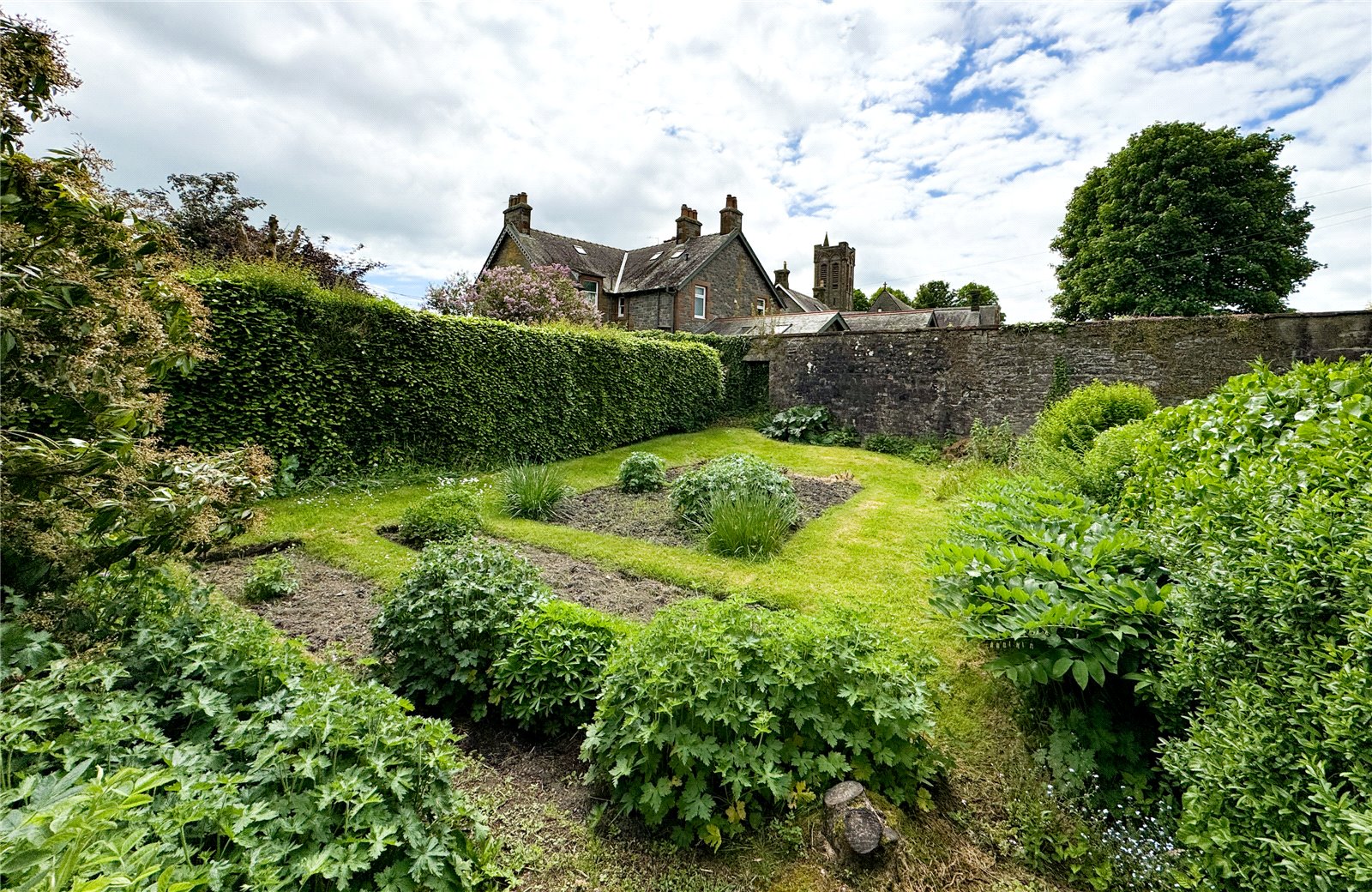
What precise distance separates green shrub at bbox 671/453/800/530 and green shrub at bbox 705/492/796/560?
15.7 inches

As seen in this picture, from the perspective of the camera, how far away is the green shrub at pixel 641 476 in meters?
8.54

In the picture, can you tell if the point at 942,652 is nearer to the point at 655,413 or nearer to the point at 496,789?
the point at 496,789

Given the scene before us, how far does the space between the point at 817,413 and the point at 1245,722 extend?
1329 centimetres

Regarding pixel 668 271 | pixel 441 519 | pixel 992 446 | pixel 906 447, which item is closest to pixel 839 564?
pixel 441 519

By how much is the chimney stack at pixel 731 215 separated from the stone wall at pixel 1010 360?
38.0ft

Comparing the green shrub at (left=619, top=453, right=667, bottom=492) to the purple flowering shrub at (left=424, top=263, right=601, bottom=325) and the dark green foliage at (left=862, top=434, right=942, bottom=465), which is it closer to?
the dark green foliage at (left=862, top=434, right=942, bottom=465)

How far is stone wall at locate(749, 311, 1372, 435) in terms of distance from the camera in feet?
33.9

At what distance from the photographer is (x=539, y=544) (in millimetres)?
6102

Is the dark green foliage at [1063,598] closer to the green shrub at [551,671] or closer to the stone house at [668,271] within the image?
the green shrub at [551,671]

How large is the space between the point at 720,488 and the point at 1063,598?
4.26 meters

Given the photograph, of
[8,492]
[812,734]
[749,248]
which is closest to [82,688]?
[8,492]

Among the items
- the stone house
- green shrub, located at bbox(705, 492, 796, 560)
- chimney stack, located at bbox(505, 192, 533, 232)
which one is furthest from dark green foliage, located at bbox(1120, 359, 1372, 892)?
chimney stack, located at bbox(505, 192, 533, 232)

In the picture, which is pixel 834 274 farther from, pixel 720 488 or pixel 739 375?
pixel 720 488

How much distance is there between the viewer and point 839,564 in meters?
5.52
